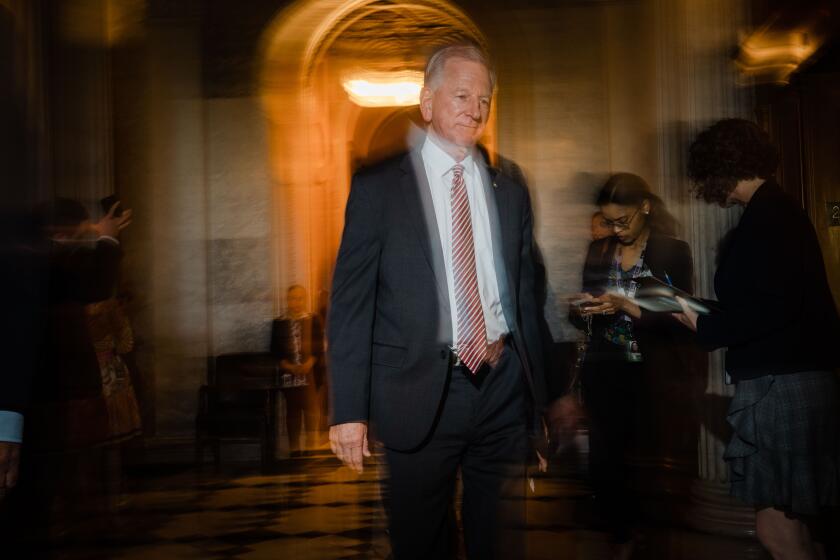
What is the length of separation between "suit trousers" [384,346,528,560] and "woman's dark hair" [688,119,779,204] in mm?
1017

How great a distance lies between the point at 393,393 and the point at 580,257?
18.3ft

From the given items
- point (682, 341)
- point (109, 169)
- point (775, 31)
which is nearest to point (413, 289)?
point (682, 341)

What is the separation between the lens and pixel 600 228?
13.6 ft

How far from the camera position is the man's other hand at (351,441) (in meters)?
2.34

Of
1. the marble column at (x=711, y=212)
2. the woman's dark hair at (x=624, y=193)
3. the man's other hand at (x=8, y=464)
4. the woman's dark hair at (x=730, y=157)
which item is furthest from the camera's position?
the marble column at (x=711, y=212)

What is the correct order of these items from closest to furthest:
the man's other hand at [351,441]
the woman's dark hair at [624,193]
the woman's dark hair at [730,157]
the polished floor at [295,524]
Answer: the man's other hand at [351,441] < the woman's dark hair at [730,157] < the woman's dark hair at [624,193] < the polished floor at [295,524]

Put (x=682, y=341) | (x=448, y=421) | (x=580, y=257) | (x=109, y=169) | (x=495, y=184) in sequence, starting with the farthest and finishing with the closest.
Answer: (x=580, y=257) → (x=109, y=169) → (x=682, y=341) → (x=495, y=184) → (x=448, y=421)

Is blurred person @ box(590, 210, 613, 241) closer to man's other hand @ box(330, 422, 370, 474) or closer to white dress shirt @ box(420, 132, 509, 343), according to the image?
white dress shirt @ box(420, 132, 509, 343)

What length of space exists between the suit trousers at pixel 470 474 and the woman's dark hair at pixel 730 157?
102 centimetres

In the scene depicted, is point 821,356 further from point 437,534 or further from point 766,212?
point 437,534

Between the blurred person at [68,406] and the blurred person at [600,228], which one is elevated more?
the blurred person at [600,228]

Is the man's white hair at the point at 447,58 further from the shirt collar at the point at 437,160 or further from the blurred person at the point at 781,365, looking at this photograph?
the blurred person at the point at 781,365

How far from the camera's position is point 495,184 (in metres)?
2.59

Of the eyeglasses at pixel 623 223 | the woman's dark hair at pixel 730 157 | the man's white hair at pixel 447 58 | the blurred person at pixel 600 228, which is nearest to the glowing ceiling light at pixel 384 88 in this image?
the blurred person at pixel 600 228
